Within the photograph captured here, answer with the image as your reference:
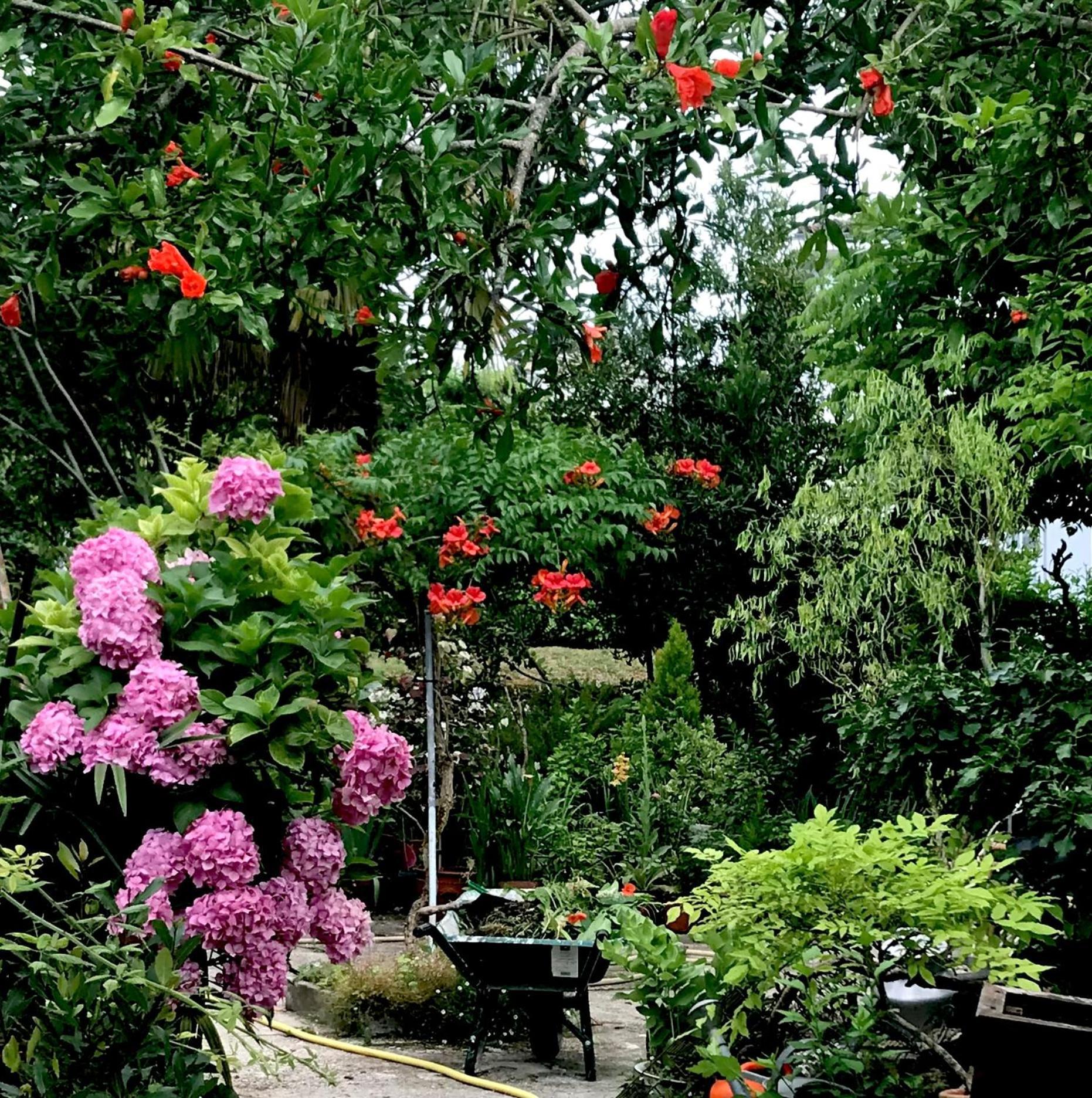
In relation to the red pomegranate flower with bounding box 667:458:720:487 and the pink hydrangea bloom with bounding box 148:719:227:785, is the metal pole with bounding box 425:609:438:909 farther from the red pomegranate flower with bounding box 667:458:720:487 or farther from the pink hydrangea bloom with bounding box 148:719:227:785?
the pink hydrangea bloom with bounding box 148:719:227:785

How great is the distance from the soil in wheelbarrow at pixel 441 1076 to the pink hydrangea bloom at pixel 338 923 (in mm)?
1476

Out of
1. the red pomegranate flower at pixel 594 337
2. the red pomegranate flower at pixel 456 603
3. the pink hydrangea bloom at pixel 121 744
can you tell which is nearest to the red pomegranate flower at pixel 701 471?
the red pomegranate flower at pixel 456 603

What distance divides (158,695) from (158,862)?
31 cm

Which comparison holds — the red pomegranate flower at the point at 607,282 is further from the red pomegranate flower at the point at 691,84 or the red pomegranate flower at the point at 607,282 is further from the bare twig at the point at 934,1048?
the bare twig at the point at 934,1048

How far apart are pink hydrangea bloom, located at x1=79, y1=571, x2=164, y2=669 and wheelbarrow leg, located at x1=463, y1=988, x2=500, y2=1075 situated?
8.27 ft

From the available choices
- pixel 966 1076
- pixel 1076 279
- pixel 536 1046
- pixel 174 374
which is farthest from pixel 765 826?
pixel 966 1076

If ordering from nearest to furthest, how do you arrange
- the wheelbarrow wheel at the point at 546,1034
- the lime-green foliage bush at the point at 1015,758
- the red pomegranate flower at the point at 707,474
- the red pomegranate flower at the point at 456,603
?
the lime-green foliage bush at the point at 1015,758 < the wheelbarrow wheel at the point at 546,1034 < the red pomegranate flower at the point at 456,603 < the red pomegranate flower at the point at 707,474

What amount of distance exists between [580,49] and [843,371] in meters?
6.13

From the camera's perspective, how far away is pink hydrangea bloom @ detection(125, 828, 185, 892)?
8.01ft

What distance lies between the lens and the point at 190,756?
8.21 feet

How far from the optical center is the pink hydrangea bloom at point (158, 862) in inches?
96.1

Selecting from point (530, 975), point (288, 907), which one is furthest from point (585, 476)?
point (288, 907)

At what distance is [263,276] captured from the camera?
3.27m

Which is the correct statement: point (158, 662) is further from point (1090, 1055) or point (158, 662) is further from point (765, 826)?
point (765, 826)
